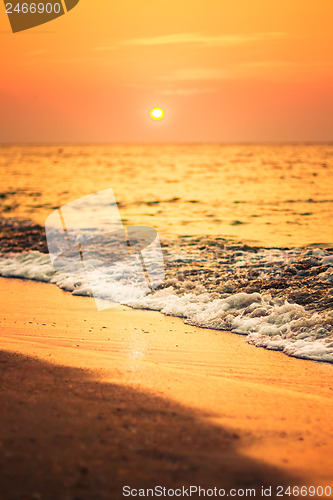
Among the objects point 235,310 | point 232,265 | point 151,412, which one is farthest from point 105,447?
point 232,265

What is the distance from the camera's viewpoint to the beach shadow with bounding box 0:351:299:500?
321 cm

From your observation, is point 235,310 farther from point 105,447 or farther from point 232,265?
point 105,447

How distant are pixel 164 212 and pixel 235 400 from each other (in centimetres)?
1677

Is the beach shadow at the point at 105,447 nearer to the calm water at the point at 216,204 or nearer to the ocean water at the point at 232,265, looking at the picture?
the ocean water at the point at 232,265

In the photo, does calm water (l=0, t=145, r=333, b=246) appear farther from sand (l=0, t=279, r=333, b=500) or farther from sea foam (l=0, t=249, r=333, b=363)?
sand (l=0, t=279, r=333, b=500)

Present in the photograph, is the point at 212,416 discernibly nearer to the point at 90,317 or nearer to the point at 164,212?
the point at 90,317

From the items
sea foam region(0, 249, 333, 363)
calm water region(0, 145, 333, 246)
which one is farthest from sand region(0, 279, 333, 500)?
calm water region(0, 145, 333, 246)

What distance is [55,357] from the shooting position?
5.63 m

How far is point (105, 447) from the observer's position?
3576 mm

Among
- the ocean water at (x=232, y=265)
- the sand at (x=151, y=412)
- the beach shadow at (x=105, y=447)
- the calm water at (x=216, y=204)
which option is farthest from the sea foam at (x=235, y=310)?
the calm water at (x=216, y=204)

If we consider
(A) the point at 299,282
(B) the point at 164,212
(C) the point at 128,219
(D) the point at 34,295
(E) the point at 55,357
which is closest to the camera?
(E) the point at 55,357

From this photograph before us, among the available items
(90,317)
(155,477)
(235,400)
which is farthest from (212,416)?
(90,317)

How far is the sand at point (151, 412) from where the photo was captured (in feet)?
11.0

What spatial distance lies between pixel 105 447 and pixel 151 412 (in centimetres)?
75
